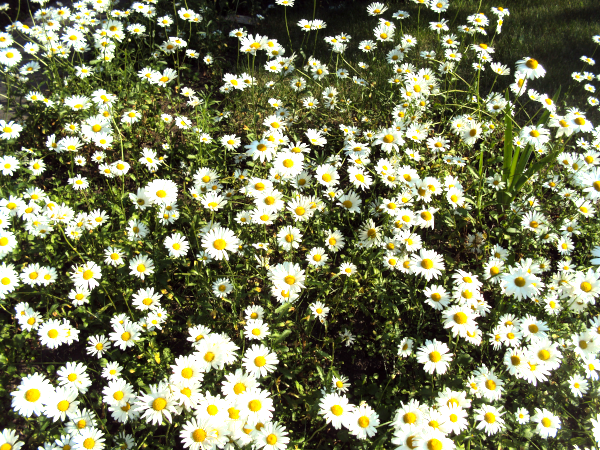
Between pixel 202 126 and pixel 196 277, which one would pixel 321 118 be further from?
pixel 196 277

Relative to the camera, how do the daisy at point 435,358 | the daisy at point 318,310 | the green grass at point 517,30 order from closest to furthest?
the daisy at point 435,358 < the daisy at point 318,310 < the green grass at point 517,30

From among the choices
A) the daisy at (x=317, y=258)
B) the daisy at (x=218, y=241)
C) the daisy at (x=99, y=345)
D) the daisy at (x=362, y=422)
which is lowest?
the daisy at (x=99, y=345)

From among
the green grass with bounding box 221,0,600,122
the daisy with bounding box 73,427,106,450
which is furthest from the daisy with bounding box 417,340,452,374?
the green grass with bounding box 221,0,600,122

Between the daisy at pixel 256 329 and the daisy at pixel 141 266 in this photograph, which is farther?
the daisy at pixel 141 266

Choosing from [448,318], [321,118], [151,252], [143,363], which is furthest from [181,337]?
[321,118]

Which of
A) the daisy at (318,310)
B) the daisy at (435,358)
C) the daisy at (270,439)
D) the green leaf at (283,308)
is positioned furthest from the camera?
the daisy at (318,310)

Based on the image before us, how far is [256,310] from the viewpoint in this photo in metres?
2.24

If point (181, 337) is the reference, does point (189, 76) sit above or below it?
above

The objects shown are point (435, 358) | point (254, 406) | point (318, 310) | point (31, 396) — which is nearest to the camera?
point (254, 406)

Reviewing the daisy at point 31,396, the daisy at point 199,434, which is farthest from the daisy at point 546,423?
the daisy at point 31,396

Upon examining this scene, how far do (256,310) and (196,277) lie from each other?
54 cm

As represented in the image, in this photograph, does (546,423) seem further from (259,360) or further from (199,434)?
(199,434)

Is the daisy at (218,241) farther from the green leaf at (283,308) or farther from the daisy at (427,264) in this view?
the daisy at (427,264)

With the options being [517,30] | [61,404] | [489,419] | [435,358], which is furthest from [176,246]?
[517,30]
